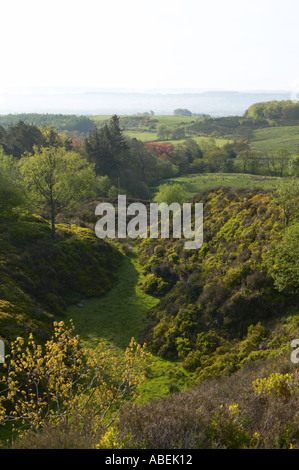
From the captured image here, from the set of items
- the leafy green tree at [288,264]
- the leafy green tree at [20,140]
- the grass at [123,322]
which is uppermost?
the leafy green tree at [20,140]

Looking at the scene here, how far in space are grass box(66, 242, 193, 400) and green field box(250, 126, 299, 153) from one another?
93953mm

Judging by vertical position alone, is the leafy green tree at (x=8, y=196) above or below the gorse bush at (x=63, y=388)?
above

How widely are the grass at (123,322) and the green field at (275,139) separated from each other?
3699 inches

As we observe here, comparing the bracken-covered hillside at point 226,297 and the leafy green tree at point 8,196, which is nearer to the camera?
the bracken-covered hillside at point 226,297

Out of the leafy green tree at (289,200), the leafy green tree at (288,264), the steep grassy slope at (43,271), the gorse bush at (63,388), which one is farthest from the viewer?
the leafy green tree at (289,200)

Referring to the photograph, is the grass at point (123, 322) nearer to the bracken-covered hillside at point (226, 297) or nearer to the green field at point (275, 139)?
the bracken-covered hillside at point (226, 297)

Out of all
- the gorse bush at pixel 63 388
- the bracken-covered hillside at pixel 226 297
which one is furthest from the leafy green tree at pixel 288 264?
the gorse bush at pixel 63 388

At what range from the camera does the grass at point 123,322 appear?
1578 centimetres

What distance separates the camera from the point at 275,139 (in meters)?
127

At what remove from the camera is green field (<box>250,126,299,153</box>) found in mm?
110356

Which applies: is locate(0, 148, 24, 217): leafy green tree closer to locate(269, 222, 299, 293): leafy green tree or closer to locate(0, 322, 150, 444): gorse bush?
locate(0, 322, 150, 444): gorse bush

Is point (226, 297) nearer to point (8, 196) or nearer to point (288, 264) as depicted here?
point (288, 264)

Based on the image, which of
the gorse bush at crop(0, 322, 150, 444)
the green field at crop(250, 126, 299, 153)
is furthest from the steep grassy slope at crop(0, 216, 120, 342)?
the green field at crop(250, 126, 299, 153)
